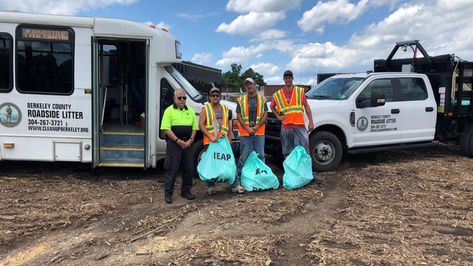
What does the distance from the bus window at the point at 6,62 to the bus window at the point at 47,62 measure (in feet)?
0.39

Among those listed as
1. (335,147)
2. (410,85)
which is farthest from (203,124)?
(410,85)

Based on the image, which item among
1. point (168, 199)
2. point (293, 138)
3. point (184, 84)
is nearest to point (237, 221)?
point (168, 199)

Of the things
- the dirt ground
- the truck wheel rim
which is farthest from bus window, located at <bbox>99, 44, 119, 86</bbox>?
the truck wheel rim

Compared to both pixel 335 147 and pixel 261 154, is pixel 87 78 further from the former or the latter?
pixel 335 147

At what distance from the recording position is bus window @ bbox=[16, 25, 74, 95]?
7219 millimetres

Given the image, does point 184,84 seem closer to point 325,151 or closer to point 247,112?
point 247,112

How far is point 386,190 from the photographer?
686 centimetres

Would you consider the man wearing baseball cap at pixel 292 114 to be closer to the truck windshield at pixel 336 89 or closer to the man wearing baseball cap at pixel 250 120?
the man wearing baseball cap at pixel 250 120

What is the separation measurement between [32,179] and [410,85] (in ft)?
24.8

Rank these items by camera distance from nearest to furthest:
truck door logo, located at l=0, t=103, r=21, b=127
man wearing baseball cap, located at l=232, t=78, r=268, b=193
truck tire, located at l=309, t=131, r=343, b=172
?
man wearing baseball cap, located at l=232, t=78, r=268, b=193 → truck door logo, located at l=0, t=103, r=21, b=127 → truck tire, located at l=309, t=131, r=343, b=172

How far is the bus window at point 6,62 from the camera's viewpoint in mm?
7203

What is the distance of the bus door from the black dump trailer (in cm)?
627

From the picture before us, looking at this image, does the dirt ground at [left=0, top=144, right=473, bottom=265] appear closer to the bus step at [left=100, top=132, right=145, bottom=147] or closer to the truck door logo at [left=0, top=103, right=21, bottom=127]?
the bus step at [left=100, top=132, right=145, bottom=147]

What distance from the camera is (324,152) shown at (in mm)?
8070
